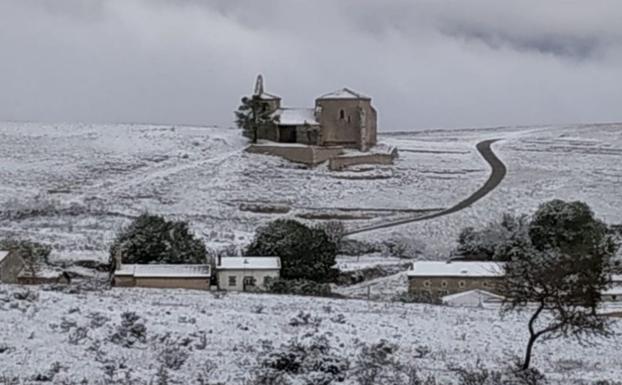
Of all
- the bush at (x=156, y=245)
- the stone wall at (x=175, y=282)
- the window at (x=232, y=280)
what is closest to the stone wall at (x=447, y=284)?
the window at (x=232, y=280)

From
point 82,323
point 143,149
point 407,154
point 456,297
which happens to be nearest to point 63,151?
point 143,149

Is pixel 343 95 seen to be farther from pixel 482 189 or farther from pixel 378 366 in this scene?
pixel 378 366

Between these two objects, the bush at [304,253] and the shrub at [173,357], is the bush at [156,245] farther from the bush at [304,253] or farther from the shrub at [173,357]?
the shrub at [173,357]

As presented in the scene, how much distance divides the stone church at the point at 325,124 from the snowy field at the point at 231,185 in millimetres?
4351

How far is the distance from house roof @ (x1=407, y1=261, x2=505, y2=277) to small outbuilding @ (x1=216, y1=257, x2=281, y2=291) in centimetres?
611

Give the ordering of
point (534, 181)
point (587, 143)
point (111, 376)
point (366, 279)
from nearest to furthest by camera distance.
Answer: point (111, 376) → point (366, 279) → point (534, 181) → point (587, 143)

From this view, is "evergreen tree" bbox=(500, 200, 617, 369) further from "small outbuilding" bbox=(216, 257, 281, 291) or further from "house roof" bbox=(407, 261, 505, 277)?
"small outbuilding" bbox=(216, 257, 281, 291)

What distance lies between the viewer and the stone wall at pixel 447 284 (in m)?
40.7

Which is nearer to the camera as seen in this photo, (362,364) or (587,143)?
(362,364)

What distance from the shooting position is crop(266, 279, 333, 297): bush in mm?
35188

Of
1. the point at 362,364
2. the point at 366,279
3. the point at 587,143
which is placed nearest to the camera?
the point at 362,364

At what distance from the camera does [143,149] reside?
86938mm

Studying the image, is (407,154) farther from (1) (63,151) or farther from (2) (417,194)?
(1) (63,151)

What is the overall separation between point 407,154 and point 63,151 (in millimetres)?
32145
